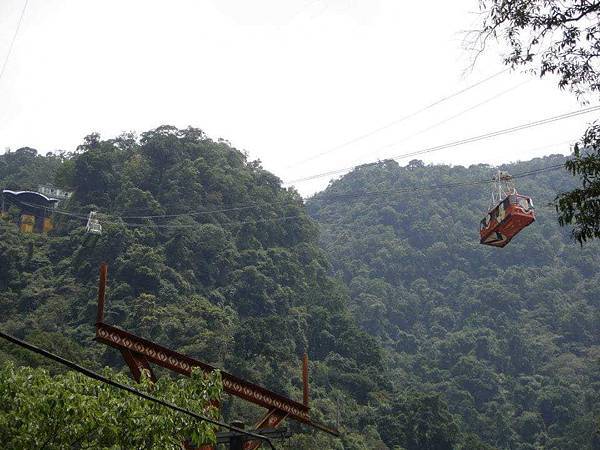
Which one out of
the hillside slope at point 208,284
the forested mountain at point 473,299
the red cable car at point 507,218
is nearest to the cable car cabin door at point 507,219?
the red cable car at point 507,218

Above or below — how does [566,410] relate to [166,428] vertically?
below

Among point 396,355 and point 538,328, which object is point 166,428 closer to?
point 396,355

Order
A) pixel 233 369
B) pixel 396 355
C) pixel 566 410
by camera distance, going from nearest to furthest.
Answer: pixel 233 369 → pixel 566 410 → pixel 396 355

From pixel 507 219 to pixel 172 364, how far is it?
1330cm

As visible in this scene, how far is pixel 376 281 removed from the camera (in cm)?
10469

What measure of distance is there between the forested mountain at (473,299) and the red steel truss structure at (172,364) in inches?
2173

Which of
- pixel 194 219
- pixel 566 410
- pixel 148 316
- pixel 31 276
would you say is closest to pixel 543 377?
pixel 566 410

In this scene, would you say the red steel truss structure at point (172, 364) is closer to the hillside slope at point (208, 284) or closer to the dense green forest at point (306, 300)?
the dense green forest at point (306, 300)

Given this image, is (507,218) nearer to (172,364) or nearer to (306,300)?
(172,364)

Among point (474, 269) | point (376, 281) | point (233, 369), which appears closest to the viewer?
point (233, 369)

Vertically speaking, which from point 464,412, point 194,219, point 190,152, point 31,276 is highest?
point 190,152

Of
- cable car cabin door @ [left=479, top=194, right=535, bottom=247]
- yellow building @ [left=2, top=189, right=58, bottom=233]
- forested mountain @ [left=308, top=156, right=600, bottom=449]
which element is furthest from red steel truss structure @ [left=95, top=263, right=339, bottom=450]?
yellow building @ [left=2, top=189, right=58, bottom=233]

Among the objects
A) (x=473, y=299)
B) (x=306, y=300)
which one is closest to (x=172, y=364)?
(x=306, y=300)

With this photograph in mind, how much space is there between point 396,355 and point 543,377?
1775 cm
